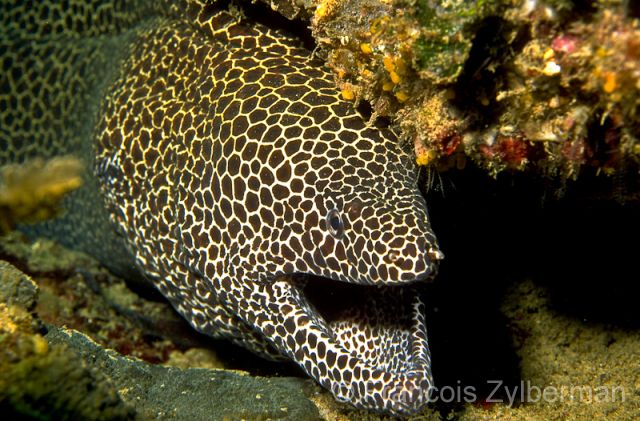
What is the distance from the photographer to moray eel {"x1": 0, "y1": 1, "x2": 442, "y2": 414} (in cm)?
329

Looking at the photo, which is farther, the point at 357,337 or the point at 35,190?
the point at 35,190

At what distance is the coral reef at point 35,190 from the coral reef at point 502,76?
2.56m

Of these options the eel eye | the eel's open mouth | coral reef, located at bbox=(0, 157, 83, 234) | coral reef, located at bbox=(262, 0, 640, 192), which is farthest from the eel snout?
coral reef, located at bbox=(0, 157, 83, 234)

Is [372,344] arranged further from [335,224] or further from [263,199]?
[263,199]

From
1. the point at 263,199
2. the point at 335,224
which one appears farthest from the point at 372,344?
the point at 263,199

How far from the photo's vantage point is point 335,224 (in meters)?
3.34

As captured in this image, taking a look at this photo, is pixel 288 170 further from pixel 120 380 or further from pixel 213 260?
pixel 120 380

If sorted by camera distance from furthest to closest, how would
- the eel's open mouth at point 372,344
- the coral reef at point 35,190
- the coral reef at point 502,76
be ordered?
the coral reef at point 35,190
the eel's open mouth at point 372,344
the coral reef at point 502,76

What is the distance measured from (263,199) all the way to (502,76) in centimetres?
170

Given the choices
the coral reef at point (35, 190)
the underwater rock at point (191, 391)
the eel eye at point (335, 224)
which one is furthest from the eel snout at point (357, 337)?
the coral reef at point (35, 190)

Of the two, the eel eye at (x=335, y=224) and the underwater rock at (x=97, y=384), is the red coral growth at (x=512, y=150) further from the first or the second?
the underwater rock at (x=97, y=384)

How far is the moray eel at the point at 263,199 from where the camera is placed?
3285 millimetres

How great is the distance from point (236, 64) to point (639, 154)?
114 inches

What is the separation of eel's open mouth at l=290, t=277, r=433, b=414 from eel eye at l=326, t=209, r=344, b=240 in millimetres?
548
